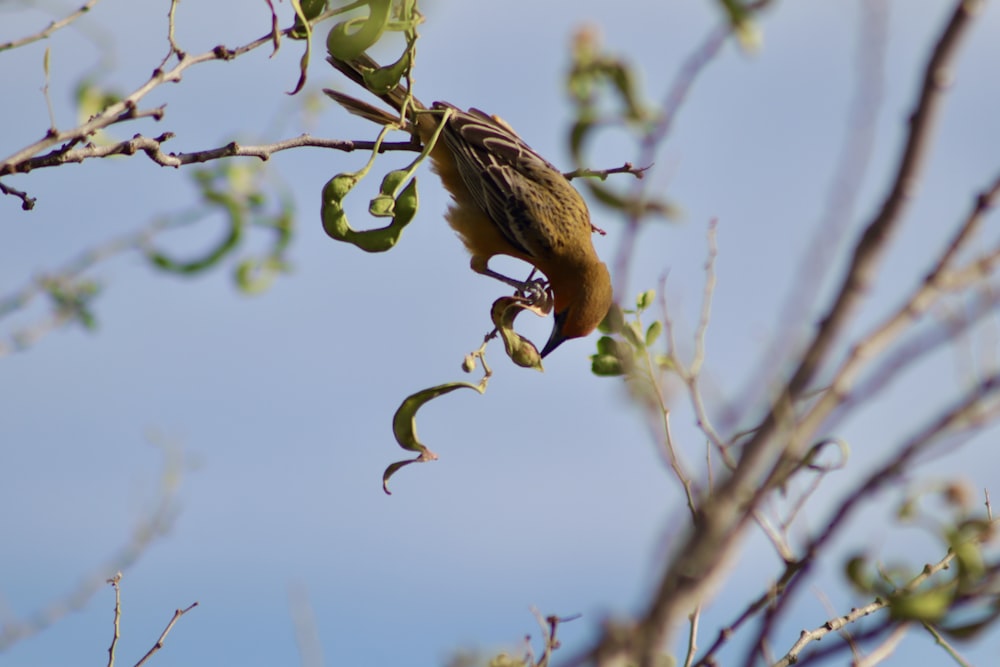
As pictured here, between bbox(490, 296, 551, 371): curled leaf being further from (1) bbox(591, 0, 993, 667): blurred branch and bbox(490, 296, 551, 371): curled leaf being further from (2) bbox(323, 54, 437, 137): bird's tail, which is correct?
(1) bbox(591, 0, 993, 667): blurred branch

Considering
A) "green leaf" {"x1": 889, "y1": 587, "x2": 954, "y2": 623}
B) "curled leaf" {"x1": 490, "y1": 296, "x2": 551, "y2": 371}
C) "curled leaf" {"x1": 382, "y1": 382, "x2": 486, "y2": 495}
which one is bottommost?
"green leaf" {"x1": 889, "y1": 587, "x2": 954, "y2": 623}

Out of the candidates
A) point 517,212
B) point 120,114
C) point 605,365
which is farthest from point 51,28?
point 517,212

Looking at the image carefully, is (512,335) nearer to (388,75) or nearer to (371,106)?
(388,75)

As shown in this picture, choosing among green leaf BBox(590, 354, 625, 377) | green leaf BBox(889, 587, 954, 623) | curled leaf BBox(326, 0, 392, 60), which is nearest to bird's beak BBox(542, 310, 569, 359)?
green leaf BBox(590, 354, 625, 377)

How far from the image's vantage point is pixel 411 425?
296cm

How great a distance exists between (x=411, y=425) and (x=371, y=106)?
3.11 metres

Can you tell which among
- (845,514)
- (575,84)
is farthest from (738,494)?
(575,84)

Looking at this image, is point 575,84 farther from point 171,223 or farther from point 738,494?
point 171,223

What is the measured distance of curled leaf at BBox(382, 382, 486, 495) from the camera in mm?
2910

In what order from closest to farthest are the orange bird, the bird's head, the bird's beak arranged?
1. the orange bird
2. the bird's head
3. the bird's beak

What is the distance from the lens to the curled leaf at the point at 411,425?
291cm

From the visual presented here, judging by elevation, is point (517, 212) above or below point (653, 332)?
above

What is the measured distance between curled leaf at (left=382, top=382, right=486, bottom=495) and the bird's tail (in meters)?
1.15

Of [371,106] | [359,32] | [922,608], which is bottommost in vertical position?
[922,608]
